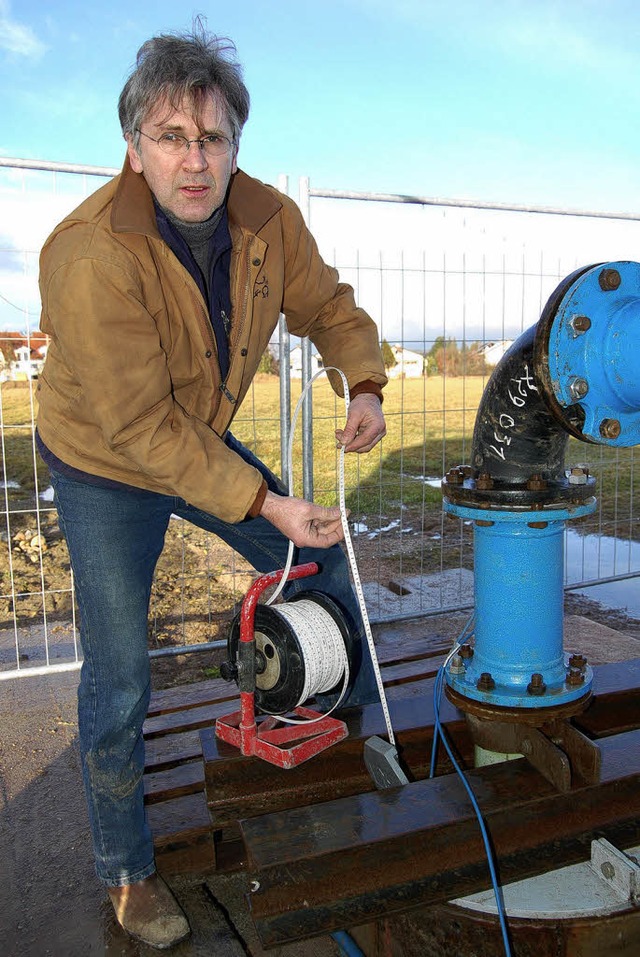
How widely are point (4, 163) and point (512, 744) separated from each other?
10.9 ft

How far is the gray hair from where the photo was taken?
1.96 metres

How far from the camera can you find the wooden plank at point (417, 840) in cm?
156

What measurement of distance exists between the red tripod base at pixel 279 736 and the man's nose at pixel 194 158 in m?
1.39

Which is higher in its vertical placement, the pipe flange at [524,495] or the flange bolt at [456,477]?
the flange bolt at [456,477]

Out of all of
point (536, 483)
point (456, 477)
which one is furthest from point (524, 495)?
point (456, 477)

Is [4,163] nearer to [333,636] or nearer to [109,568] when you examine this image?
[109,568]

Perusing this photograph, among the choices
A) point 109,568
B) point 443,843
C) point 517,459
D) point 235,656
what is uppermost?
point 517,459

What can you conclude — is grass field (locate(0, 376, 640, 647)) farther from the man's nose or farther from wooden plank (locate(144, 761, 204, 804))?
the man's nose

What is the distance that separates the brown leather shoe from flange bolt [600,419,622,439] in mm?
1696

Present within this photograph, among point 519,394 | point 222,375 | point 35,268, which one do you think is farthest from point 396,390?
point 519,394

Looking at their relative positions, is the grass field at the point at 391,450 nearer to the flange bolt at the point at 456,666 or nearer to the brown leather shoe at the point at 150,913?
the flange bolt at the point at 456,666

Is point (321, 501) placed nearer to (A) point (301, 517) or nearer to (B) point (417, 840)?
(A) point (301, 517)

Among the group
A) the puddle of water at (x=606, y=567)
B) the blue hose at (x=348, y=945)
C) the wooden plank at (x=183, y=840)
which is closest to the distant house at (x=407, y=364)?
the puddle of water at (x=606, y=567)

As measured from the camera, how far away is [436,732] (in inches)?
86.0
